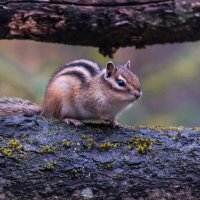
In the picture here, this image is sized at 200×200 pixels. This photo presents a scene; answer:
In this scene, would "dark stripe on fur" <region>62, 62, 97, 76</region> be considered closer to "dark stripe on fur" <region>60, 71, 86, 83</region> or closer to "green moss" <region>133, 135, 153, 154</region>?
"dark stripe on fur" <region>60, 71, 86, 83</region>

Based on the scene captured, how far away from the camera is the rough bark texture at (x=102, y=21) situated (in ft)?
17.2

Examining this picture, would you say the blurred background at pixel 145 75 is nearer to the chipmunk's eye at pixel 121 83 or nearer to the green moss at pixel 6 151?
the chipmunk's eye at pixel 121 83

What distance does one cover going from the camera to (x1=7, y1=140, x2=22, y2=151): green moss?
4.08 m

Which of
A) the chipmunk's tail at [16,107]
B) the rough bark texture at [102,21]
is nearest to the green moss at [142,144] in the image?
the chipmunk's tail at [16,107]

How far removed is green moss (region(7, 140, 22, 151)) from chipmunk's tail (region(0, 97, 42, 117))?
2.71ft

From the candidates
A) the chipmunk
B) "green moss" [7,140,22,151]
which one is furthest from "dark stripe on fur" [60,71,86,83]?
"green moss" [7,140,22,151]

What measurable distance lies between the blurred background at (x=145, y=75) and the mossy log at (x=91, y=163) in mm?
3222

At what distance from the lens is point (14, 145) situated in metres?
4.10

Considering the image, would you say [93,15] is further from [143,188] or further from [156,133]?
[143,188]

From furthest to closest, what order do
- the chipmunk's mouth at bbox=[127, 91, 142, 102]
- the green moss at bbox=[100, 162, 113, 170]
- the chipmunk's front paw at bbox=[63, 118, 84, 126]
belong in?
the chipmunk's mouth at bbox=[127, 91, 142, 102] < the chipmunk's front paw at bbox=[63, 118, 84, 126] < the green moss at bbox=[100, 162, 113, 170]

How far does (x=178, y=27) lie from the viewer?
562cm

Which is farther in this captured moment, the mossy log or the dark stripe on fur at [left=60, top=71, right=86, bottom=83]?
the dark stripe on fur at [left=60, top=71, right=86, bottom=83]

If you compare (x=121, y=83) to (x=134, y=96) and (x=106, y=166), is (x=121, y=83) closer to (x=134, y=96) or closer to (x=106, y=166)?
(x=134, y=96)

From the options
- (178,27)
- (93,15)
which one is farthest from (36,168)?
(178,27)
